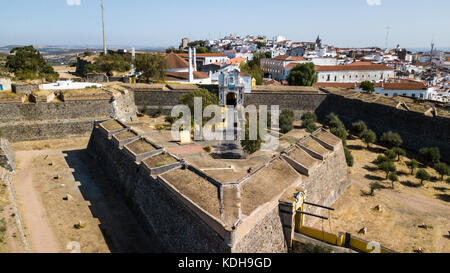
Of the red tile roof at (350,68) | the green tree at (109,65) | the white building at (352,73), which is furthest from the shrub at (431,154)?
the green tree at (109,65)

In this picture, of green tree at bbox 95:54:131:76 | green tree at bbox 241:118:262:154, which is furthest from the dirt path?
green tree at bbox 95:54:131:76

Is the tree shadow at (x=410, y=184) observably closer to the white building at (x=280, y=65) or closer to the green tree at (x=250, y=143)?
the green tree at (x=250, y=143)

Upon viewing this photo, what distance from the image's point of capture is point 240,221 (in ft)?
32.7

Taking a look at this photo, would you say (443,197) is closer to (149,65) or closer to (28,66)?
(149,65)

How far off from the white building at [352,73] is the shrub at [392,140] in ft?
96.1

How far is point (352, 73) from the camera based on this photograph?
5388 cm

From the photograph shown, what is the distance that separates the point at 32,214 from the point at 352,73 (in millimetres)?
51663

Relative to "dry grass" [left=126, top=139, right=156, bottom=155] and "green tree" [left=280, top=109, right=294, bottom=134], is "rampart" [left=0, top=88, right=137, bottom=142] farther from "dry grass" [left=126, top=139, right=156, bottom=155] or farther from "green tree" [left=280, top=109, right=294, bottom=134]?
"green tree" [left=280, top=109, right=294, bottom=134]

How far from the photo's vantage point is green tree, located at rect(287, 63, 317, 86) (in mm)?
41688

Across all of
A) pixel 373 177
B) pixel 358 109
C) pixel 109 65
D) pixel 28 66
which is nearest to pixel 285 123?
pixel 358 109

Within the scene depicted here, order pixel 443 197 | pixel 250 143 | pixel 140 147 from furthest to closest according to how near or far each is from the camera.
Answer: pixel 250 143 → pixel 443 197 → pixel 140 147

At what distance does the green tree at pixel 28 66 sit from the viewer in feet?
121
